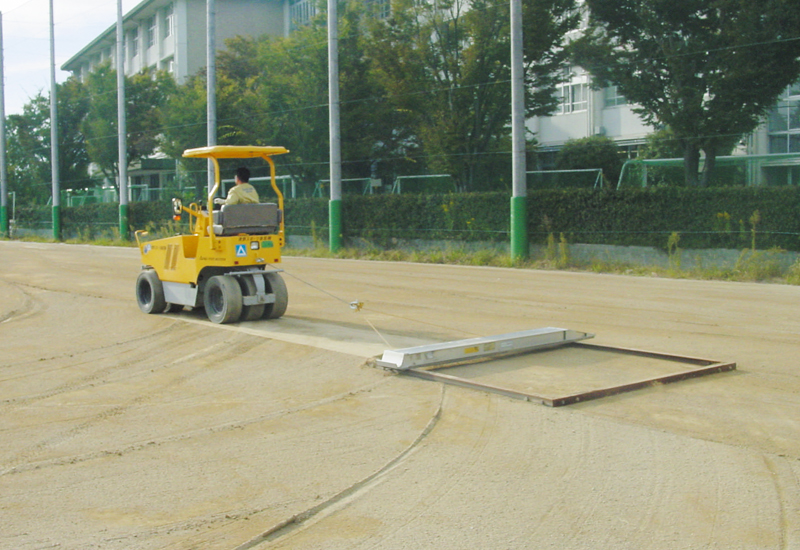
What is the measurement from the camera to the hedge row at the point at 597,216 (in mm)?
20328

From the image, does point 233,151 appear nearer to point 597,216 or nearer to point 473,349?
point 473,349

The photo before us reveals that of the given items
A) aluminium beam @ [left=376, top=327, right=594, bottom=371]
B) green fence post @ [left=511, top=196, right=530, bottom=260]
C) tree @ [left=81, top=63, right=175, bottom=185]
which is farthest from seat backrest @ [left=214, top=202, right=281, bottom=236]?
tree @ [left=81, top=63, right=175, bottom=185]

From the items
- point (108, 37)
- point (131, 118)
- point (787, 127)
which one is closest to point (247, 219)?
point (787, 127)

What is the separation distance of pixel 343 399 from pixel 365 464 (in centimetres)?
196

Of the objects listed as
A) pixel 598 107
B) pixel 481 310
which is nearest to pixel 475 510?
pixel 481 310

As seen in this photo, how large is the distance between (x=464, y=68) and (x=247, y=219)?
17797 mm

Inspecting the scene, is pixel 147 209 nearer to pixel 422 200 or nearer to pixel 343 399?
pixel 422 200

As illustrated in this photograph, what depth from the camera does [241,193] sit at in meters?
12.4

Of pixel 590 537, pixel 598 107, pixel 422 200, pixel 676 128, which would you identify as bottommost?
pixel 590 537

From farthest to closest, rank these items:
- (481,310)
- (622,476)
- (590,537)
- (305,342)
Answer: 1. (481,310)
2. (305,342)
3. (622,476)
4. (590,537)

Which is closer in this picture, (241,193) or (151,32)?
(241,193)

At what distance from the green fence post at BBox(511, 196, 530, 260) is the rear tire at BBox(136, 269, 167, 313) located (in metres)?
12.6

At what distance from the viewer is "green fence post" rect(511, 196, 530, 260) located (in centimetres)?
2450

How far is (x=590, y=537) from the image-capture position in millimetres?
4793
